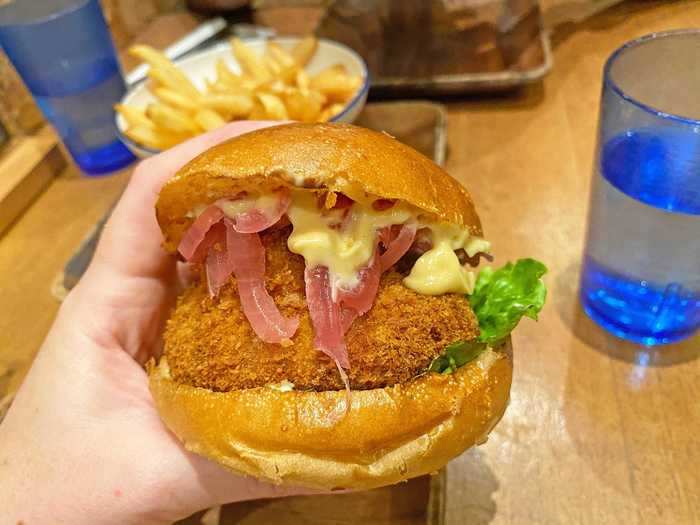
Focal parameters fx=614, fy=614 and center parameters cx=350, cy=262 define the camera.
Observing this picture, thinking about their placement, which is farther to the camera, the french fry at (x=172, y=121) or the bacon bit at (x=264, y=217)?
the french fry at (x=172, y=121)

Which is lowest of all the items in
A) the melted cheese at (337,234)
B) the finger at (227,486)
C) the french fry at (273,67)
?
the finger at (227,486)

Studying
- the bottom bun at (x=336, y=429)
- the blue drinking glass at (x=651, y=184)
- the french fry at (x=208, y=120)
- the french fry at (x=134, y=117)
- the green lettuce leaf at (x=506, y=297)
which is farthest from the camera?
the french fry at (x=134, y=117)

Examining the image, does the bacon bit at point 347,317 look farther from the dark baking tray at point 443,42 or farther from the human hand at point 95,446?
the dark baking tray at point 443,42

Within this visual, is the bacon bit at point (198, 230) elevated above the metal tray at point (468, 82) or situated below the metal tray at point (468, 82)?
above

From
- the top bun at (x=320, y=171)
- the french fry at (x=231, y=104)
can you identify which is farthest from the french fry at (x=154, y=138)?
the top bun at (x=320, y=171)

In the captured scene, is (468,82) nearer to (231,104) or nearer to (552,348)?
(231,104)

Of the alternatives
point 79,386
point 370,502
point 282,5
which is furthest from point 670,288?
point 282,5

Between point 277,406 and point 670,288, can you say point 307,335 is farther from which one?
point 670,288

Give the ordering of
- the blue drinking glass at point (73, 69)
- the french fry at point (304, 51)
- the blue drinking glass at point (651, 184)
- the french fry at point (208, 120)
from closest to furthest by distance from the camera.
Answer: the blue drinking glass at point (651, 184)
the french fry at point (208, 120)
the blue drinking glass at point (73, 69)
the french fry at point (304, 51)
